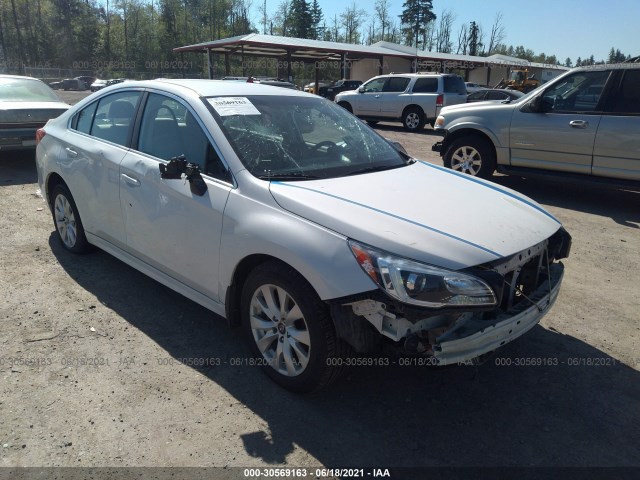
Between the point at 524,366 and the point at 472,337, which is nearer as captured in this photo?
the point at 472,337

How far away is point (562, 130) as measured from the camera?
7.15 meters

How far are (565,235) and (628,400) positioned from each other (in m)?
1.07

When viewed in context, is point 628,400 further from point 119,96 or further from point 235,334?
point 119,96

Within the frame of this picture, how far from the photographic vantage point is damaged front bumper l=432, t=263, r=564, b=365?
242 cm

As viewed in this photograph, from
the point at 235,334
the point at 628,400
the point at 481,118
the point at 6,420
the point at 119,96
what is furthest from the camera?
the point at 481,118

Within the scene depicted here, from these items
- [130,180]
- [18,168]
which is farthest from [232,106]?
[18,168]

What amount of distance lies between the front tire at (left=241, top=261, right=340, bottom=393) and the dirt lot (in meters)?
0.17

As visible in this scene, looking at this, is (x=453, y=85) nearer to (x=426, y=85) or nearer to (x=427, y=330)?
(x=426, y=85)

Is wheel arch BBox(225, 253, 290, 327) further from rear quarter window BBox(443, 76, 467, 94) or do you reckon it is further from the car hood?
rear quarter window BBox(443, 76, 467, 94)

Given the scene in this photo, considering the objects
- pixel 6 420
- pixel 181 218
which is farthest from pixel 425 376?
pixel 6 420

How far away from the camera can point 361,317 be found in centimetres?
250

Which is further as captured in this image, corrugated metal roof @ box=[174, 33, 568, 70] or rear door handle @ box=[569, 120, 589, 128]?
corrugated metal roof @ box=[174, 33, 568, 70]

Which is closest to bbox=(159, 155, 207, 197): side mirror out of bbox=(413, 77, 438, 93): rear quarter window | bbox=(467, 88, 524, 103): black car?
bbox=(413, 77, 438, 93): rear quarter window

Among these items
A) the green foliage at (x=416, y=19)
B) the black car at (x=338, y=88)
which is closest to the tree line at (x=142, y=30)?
the green foliage at (x=416, y=19)
